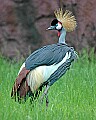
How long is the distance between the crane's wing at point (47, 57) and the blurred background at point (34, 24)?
3894 mm

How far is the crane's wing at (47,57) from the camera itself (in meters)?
6.20

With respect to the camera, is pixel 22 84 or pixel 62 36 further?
pixel 62 36

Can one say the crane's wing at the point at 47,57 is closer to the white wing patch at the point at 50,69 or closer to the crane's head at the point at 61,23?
the white wing patch at the point at 50,69

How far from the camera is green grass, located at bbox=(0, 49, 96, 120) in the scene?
5.43m

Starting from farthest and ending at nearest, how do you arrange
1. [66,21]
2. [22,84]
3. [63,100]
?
[66,21] < [63,100] < [22,84]

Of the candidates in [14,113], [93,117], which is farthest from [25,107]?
[93,117]

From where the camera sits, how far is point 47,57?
6234 mm

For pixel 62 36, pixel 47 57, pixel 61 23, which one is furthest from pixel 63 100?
pixel 61 23

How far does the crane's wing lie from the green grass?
38 cm

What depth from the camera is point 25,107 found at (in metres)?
5.69

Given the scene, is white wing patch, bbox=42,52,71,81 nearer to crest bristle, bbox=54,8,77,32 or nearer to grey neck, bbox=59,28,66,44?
grey neck, bbox=59,28,66,44

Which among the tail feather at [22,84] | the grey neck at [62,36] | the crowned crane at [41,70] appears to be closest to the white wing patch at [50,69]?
the crowned crane at [41,70]

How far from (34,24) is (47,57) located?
412 cm

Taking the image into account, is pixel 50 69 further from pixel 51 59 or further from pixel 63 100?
pixel 63 100
